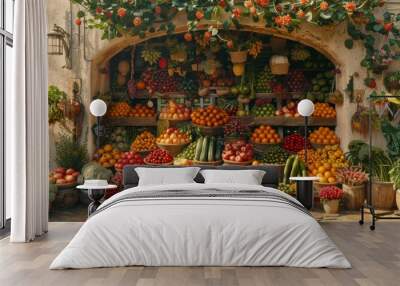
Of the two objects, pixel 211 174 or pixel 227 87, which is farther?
pixel 227 87

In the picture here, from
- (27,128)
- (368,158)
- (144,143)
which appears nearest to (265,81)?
(368,158)

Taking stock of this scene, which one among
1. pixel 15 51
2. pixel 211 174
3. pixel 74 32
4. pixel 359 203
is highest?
pixel 74 32

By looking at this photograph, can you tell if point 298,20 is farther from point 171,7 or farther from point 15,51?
point 15,51

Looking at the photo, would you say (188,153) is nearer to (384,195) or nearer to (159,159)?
(159,159)

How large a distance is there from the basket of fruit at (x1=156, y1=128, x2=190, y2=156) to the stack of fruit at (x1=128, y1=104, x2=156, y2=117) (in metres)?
0.54

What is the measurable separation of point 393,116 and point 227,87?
2695mm

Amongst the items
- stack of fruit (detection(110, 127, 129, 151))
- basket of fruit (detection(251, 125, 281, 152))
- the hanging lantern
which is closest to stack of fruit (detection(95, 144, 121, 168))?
stack of fruit (detection(110, 127, 129, 151))

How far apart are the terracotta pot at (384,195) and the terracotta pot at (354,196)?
0.61 feet

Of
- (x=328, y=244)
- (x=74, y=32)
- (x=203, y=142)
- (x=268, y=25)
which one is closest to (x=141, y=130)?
(x=203, y=142)

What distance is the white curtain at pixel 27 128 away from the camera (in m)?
5.61

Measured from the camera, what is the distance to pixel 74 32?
870 cm

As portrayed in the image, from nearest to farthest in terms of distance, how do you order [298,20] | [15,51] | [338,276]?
[338,276], [15,51], [298,20]

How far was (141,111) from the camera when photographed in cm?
924

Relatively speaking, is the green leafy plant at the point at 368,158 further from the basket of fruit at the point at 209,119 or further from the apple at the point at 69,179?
the apple at the point at 69,179
